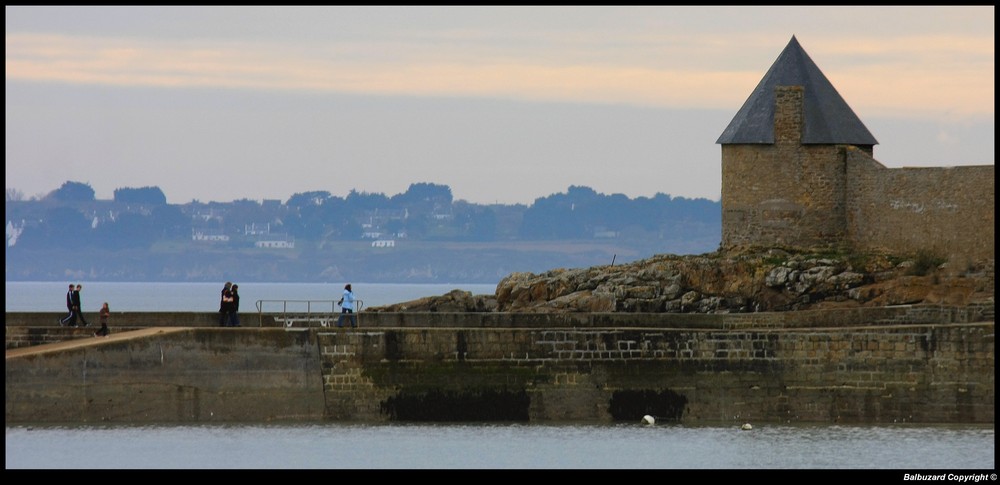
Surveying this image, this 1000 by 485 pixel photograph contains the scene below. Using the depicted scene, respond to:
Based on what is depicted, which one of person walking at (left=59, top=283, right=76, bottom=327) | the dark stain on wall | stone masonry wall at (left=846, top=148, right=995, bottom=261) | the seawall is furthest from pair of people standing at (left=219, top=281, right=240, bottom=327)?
stone masonry wall at (left=846, top=148, right=995, bottom=261)

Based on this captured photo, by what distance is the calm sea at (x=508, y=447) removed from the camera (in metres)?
32.6

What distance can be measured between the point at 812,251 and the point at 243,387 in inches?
589

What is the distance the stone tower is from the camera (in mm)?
46688

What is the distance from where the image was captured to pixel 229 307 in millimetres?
38531

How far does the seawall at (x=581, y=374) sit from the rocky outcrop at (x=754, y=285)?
18.6ft

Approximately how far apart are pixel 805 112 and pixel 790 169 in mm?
1338

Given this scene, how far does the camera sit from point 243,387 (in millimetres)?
36750

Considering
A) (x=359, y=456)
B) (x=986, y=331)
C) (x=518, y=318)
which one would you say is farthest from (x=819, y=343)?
(x=359, y=456)

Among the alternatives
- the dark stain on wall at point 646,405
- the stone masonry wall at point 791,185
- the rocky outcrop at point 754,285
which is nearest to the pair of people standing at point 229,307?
the dark stain on wall at point 646,405

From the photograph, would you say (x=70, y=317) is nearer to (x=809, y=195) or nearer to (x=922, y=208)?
(x=809, y=195)

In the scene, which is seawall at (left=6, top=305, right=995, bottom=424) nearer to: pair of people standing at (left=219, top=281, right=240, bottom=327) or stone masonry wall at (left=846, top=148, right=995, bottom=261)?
pair of people standing at (left=219, top=281, right=240, bottom=327)

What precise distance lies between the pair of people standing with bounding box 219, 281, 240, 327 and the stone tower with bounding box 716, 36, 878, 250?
13.1 m

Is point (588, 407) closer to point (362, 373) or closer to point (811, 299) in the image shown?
point (362, 373)
